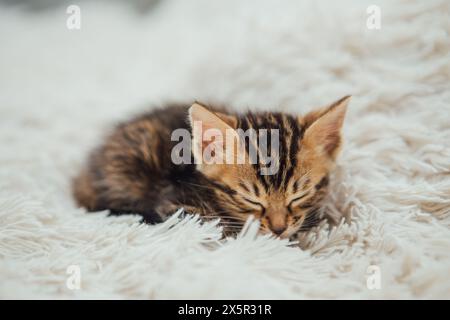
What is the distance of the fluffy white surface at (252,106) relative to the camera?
65 centimetres

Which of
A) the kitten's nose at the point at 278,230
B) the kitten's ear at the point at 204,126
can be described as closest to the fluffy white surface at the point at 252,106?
the kitten's nose at the point at 278,230

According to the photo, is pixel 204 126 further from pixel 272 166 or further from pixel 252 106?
pixel 252 106

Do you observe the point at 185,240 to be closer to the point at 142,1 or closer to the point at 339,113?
the point at 339,113

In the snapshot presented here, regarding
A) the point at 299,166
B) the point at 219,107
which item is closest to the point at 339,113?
the point at 299,166

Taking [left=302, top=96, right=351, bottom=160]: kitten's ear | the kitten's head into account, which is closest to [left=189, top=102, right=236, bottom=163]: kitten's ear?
the kitten's head

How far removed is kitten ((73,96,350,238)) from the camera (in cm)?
85

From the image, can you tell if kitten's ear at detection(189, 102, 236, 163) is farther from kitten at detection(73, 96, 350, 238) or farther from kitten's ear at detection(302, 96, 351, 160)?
kitten's ear at detection(302, 96, 351, 160)

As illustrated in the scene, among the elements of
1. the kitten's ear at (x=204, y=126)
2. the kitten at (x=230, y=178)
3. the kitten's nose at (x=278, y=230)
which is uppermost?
the kitten's ear at (x=204, y=126)

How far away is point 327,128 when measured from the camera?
2.97ft

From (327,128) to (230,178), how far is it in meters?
0.24

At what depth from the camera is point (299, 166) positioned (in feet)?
2.88

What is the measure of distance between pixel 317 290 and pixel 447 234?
0.91 feet

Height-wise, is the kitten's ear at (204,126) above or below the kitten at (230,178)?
above

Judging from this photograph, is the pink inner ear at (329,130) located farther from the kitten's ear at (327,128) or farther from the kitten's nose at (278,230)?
the kitten's nose at (278,230)
